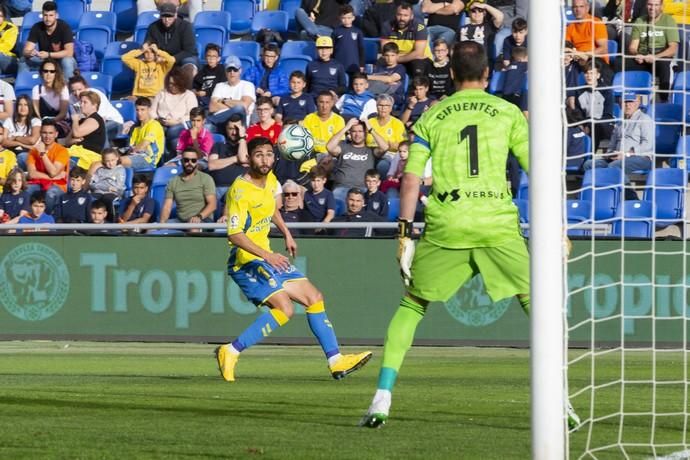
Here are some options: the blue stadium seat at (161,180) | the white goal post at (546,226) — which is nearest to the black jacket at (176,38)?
the blue stadium seat at (161,180)

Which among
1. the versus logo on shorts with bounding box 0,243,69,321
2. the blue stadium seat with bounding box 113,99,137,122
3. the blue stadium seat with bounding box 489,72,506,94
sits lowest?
the versus logo on shorts with bounding box 0,243,69,321

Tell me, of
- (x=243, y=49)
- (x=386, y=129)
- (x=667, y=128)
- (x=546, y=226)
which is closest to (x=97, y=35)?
(x=243, y=49)

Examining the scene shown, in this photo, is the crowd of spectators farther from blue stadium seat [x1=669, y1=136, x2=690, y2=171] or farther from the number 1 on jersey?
the number 1 on jersey

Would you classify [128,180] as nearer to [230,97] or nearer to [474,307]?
[230,97]

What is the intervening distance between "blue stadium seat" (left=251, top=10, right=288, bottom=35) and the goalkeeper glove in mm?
14375

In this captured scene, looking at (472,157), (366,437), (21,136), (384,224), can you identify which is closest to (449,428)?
(366,437)

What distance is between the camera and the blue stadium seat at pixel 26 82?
73.8 ft

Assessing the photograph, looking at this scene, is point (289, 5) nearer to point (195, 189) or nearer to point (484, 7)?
point (484, 7)

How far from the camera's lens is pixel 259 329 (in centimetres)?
1216

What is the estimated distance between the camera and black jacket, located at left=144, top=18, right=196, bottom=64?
21.8 meters

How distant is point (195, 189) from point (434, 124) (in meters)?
10.4

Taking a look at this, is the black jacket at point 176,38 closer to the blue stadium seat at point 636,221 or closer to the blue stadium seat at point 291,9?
the blue stadium seat at point 291,9

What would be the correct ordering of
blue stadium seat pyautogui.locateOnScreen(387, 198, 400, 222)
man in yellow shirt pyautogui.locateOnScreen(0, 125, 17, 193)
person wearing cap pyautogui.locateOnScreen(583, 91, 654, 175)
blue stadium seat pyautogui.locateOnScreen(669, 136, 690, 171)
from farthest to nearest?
man in yellow shirt pyautogui.locateOnScreen(0, 125, 17, 193)
blue stadium seat pyautogui.locateOnScreen(387, 198, 400, 222)
person wearing cap pyautogui.locateOnScreen(583, 91, 654, 175)
blue stadium seat pyautogui.locateOnScreen(669, 136, 690, 171)

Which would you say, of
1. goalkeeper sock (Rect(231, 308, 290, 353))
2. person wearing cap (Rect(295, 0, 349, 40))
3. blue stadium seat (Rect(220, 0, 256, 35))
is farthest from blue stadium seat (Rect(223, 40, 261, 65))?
goalkeeper sock (Rect(231, 308, 290, 353))
